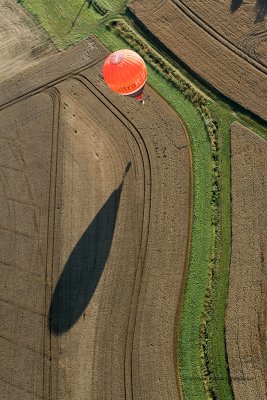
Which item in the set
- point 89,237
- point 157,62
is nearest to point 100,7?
point 157,62

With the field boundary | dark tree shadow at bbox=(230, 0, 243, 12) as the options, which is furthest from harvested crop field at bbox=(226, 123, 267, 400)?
dark tree shadow at bbox=(230, 0, 243, 12)

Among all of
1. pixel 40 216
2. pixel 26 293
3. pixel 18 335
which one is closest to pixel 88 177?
pixel 40 216

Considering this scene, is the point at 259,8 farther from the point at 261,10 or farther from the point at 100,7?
the point at 100,7

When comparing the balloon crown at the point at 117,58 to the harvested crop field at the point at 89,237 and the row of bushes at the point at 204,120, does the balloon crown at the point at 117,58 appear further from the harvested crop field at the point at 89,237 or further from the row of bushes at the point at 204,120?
the row of bushes at the point at 204,120

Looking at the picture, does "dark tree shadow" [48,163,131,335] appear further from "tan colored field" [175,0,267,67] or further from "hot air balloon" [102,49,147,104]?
"tan colored field" [175,0,267,67]

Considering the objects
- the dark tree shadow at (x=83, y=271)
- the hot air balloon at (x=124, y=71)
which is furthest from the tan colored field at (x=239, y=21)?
the dark tree shadow at (x=83, y=271)

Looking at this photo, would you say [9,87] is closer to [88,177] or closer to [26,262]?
[88,177]
